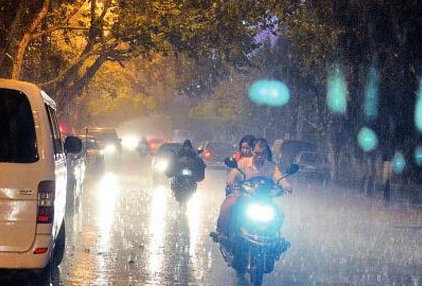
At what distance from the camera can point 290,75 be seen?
150 ft

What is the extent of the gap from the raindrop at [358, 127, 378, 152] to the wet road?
10.5 metres

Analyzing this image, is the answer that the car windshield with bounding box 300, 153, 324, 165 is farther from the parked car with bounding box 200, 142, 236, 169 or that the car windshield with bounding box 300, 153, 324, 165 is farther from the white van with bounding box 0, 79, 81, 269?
the white van with bounding box 0, 79, 81, 269

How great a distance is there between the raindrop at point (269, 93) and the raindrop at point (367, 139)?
9.85m

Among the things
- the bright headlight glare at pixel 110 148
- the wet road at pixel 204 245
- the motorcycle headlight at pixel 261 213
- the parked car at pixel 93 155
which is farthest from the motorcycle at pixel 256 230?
the bright headlight glare at pixel 110 148

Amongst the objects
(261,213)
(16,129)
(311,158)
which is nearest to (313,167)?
(311,158)

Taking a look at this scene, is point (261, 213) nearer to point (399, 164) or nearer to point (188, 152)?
point (188, 152)

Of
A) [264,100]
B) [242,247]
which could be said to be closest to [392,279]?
[242,247]

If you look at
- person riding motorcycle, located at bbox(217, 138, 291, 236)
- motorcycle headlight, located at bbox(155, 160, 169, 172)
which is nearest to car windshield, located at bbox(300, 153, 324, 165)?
motorcycle headlight, located at bbox(155, 160, 169, 172)

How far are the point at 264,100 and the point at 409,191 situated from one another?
26.3 m

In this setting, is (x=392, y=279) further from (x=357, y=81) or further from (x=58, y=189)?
(x=357, y=81)

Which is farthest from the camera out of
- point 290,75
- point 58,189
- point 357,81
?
point 290,75

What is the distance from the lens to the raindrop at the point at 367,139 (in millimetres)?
35500

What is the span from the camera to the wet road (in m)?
10.8

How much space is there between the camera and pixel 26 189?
773 centimetres
